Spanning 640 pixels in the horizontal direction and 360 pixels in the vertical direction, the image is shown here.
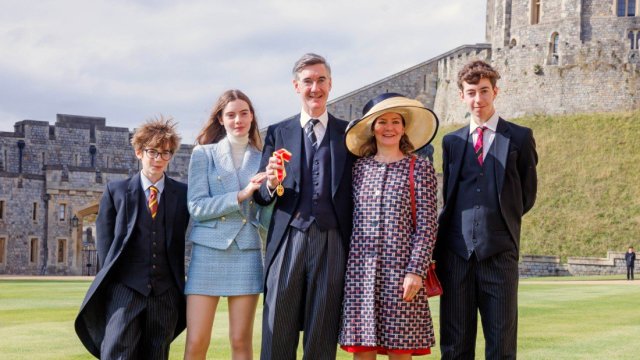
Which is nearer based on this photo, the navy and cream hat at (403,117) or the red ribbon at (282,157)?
the red ribbon at (282,157)

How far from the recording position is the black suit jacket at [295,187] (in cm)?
729

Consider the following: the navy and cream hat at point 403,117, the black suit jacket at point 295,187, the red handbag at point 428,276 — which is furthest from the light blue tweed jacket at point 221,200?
the red handbag at point 428,276

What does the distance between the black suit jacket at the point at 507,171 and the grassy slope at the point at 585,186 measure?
32384 millimetres

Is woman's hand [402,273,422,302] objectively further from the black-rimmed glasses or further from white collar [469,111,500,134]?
the black-rimmed glasses

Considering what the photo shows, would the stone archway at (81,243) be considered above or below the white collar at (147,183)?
below

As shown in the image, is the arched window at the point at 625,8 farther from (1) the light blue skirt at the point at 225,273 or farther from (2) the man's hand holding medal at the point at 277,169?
(2) the man's hand holding medal at the point at 277,169

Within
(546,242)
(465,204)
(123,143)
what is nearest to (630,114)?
(546,242)

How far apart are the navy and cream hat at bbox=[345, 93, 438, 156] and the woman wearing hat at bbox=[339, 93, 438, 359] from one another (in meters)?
0.01

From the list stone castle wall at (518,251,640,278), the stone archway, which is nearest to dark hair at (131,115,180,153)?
stone castle wall at (518,251,640,278)

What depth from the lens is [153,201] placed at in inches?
304

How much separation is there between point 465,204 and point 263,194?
1533mm

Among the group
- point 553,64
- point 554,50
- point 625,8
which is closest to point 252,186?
point 553,64

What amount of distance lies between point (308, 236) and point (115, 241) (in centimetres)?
154

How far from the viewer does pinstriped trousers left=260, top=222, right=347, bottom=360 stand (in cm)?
716
